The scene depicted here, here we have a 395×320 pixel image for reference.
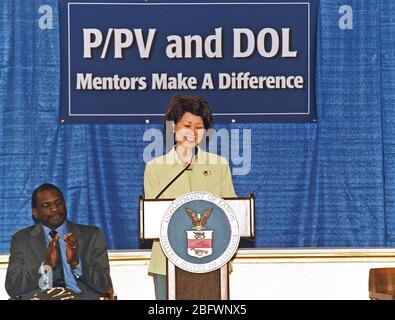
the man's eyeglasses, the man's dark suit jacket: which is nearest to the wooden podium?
the man's dark suit jacket

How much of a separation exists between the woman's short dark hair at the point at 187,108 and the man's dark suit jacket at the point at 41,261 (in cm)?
87

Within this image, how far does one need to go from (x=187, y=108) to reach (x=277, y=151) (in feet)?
2.09

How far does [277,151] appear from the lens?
7508 mm

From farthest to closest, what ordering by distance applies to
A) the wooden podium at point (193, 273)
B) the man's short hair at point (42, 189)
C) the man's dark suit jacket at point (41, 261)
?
the man's short hair at point (42, 189) < the man's dark suit jacket at point (41, 261) < the wooden podium at point (193, 273)

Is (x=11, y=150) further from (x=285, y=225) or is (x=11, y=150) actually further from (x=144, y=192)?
(x=285, y=225)

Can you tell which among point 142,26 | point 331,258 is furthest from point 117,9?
point 331,258

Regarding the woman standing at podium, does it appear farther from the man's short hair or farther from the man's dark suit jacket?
the man's short hair

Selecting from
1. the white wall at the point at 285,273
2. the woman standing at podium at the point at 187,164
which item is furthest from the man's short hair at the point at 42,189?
the woman standing at podium at the point at 187,164

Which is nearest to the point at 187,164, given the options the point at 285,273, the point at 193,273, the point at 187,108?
the point at 187,108

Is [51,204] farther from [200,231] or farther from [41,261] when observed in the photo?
[200,231]

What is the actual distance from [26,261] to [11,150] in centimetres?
71

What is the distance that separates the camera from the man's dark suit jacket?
734 cm

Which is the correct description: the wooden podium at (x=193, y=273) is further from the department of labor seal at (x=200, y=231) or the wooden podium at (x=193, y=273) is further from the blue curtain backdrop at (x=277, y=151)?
the blue curtain backdrop at (x=277, y=151)

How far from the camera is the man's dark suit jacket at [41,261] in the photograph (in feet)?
24.1
